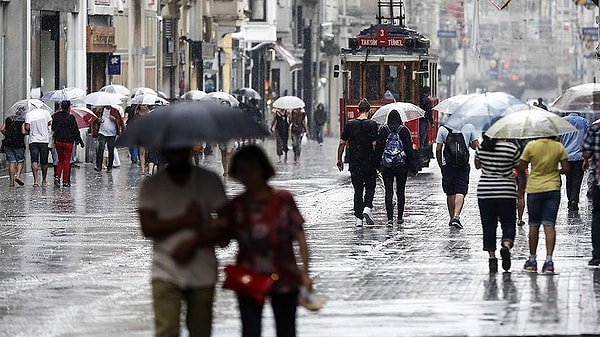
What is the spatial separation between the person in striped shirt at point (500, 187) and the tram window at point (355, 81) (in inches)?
891

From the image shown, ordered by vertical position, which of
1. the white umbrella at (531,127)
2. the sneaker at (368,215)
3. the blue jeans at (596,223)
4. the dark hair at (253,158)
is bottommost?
the sneaker at (368,215)

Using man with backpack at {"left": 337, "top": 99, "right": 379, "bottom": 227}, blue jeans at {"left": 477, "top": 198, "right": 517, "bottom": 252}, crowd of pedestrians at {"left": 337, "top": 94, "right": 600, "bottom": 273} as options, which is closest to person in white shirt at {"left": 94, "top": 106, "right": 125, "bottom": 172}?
crowd of pedestrians at {"left": 337, "top": 94, "right": 600, "bottom": 273}

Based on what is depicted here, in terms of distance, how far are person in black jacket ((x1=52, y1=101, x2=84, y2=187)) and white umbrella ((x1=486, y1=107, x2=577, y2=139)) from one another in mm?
16271

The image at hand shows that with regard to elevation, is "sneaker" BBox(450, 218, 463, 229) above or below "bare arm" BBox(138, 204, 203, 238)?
below

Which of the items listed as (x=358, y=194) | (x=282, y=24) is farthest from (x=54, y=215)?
(x=282, y=24)

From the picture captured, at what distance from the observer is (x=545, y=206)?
16562mm

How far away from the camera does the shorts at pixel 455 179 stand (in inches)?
895

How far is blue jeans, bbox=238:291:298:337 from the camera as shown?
9711 millimetres

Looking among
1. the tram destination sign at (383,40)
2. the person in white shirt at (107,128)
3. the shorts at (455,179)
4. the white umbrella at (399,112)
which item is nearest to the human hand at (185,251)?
the shorts at (455,179)

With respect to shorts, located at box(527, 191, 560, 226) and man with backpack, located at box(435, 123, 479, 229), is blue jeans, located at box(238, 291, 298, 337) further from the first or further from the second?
man with backpack, located at box(435, 123, 479, 229)

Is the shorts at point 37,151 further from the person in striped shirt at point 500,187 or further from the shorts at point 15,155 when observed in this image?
the person in striped shirt at point 500,187

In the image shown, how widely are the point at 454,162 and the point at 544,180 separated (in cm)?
617

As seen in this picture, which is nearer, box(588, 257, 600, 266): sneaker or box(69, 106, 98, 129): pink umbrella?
box(588, 257, 600, 266): sneaker

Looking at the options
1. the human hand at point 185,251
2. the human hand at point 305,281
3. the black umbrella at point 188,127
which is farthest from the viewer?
the human hand at point 305,281
